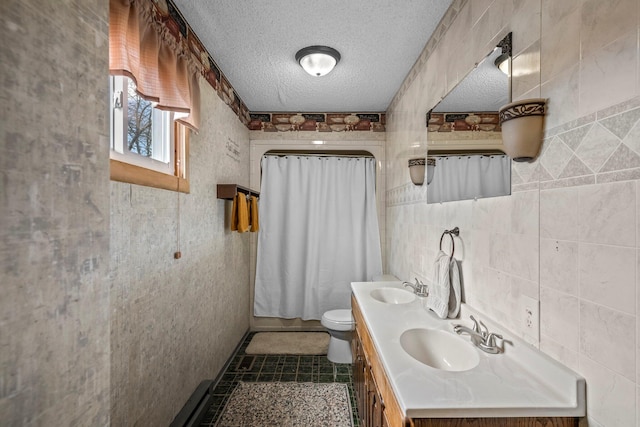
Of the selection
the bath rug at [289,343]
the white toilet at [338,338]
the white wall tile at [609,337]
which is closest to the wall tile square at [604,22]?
the white wall tile at [609,337]

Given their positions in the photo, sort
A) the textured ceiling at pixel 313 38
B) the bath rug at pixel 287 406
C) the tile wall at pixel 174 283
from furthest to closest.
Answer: the bath rug at pixel 287 406 → the textured ceiling at pixel 313 38 → the tile wall at pixel 174 283

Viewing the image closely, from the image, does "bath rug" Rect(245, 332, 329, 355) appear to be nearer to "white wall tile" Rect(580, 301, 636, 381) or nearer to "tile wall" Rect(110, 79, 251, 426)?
"tile wall" Rect(110, 79, 251, 426)

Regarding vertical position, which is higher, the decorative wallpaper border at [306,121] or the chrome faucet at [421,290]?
the decorative wallpaper border at [306,121]

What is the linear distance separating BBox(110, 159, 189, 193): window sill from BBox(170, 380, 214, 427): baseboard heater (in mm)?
1282

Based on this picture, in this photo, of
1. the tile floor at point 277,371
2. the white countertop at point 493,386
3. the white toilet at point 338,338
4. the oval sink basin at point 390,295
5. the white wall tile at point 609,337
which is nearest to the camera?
the white wall tile at point 609,337

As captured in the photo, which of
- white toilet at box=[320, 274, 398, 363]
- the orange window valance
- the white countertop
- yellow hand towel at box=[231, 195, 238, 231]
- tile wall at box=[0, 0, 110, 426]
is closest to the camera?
tile wall at box=[0, 0, 110, 426]

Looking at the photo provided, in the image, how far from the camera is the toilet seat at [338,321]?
2.59m

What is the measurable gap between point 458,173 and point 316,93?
172cm

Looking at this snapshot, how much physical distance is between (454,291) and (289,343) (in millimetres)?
2068

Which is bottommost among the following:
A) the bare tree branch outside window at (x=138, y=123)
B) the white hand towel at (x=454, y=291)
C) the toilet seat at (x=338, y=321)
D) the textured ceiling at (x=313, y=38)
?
the toilet seat at (x=338, y=321)

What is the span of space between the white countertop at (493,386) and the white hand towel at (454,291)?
266mm

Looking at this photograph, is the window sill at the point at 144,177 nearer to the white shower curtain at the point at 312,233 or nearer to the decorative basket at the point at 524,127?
the decorative basket at the point at 524,127

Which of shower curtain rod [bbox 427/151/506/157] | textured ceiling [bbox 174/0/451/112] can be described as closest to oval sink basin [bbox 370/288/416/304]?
shower curtain rod [bbox 427/151/506/157]

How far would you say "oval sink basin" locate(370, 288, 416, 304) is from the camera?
85.2 inches
